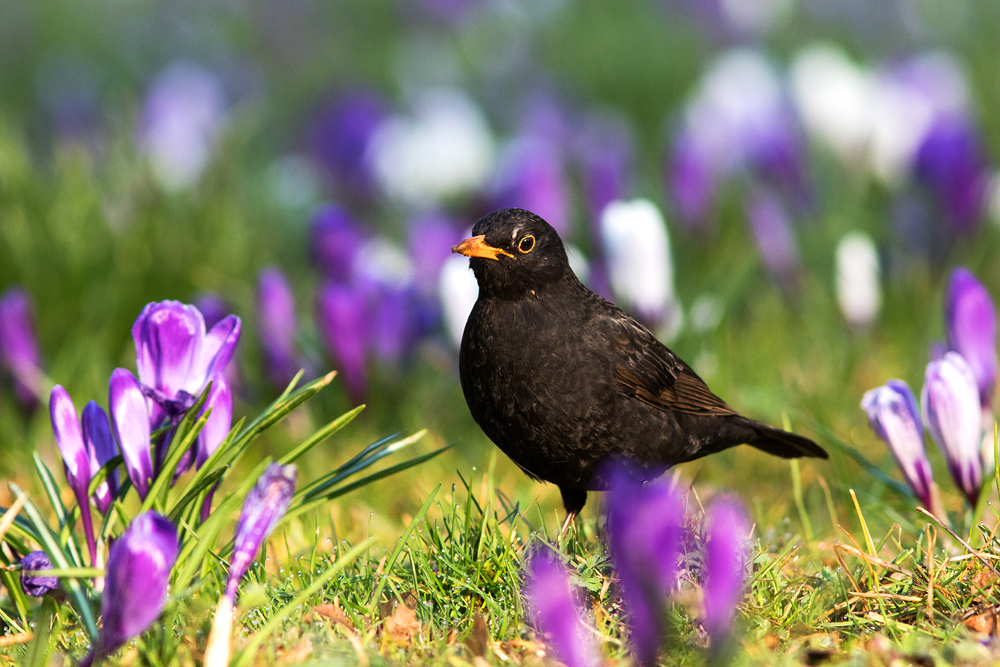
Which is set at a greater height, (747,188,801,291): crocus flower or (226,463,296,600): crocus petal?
(226,463,296,600): crocus petal

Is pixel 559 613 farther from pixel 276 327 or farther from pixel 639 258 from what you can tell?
pixel 276 327

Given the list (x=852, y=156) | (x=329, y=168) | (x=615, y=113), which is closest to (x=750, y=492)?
(x=852, y=156)

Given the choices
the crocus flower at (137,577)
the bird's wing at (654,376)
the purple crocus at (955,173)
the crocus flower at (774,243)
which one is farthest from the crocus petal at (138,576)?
the purple crocus at (955,173)

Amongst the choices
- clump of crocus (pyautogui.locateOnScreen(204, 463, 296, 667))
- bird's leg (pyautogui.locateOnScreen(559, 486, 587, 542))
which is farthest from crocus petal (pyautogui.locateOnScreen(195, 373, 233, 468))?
bird's leg (pyautogui.locateOnScreen(559, 486, 587, 542))

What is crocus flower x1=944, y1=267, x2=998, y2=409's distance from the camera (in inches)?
120

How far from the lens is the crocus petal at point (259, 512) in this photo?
6.98 feet

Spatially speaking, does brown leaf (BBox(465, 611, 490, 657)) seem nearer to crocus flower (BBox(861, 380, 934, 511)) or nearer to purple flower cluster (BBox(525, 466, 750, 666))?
purple flower cluster (BBox(525, 466, 750, 666))

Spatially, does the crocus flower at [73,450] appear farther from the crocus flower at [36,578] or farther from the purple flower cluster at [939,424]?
the purple flower cluster at [939,424]

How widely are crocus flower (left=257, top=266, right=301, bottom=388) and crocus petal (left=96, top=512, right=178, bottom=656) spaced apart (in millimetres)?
1982

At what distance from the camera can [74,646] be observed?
2371 mm

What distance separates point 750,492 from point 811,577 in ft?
3.56

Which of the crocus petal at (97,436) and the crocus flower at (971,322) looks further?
the crocus flower at (971,322)

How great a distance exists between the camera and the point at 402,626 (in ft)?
7.73

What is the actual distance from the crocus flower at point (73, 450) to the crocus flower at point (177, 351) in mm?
168
